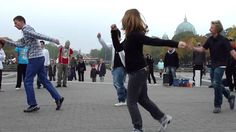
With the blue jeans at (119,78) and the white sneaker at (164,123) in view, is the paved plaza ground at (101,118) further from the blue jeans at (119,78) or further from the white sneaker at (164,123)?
the blue jeans at (119,78)

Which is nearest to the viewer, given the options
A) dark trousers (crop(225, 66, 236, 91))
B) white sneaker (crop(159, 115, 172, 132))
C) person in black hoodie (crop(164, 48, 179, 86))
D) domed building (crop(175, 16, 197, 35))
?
white sneaker (crop(159, 115, 172, 132))

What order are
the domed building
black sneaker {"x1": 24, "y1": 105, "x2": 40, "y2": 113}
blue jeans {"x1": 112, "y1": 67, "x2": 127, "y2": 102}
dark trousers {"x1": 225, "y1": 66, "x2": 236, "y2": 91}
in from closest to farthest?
black sneaker {"x1": 24, "y1": 105, "x2": 40, "y2": 113} < blue jeans {"x1": 112, "y1": 67, "x2": 127, "y2": 102} < dark trousers {"x1": 225, "y1": 66, "x2": 236, "y2": 91} < the domed building

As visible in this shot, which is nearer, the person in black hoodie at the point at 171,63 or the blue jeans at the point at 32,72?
the blue jeans at the point at 32,72

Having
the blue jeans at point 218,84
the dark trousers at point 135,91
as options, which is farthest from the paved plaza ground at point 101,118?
the dark trousers at point 135,91

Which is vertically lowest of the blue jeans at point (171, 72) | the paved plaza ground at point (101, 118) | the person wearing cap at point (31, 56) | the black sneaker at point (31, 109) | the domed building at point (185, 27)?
the paved plaza ground at point (101, 118)

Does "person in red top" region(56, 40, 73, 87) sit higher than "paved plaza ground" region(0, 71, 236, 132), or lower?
higher

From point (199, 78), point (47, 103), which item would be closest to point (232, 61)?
point (199, 78)

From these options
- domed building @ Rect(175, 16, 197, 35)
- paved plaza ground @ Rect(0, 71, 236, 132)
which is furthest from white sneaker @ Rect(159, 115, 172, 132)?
domed building @ Rect(175, 16, 197, 35)

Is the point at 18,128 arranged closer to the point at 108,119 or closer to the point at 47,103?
the point at 108,119

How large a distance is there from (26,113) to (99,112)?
58.8 inches

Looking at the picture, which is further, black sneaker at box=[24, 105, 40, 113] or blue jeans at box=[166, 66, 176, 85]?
blue jeans at box=[166, 66, 176, 85]

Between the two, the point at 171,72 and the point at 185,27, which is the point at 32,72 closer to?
the point at 171,72

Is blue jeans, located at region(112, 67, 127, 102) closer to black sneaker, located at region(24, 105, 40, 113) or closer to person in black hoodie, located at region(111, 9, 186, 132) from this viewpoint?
black sneaker, located at region(24, 105, 40, 113)

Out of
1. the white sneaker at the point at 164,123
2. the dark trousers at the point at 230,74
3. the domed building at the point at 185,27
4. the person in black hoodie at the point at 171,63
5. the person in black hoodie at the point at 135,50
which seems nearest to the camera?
the person in black hoodie at the point at 135,50
